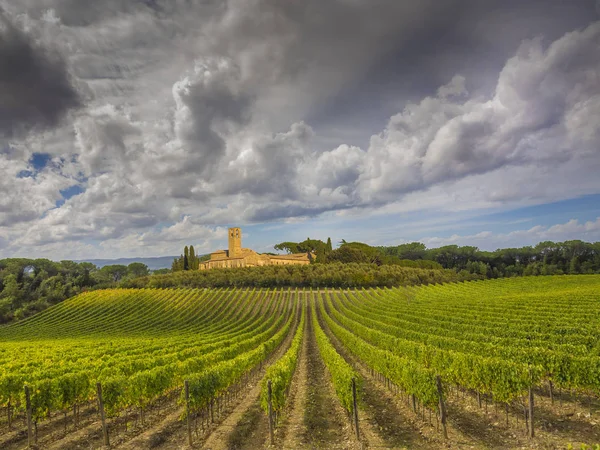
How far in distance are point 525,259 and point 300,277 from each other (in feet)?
348

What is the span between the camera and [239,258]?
416 feet

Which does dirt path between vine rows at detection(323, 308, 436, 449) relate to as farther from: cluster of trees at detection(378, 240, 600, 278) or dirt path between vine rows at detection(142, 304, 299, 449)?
cluster of trees at detection(378, 240, 600, 278)

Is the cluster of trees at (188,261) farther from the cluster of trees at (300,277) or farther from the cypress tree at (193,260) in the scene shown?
the cluster of trees at (300,277)

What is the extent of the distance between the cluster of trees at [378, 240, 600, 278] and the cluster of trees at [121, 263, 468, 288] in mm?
32175

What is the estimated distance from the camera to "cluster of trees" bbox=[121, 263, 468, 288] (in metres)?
93.2

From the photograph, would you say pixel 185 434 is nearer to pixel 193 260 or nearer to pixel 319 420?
pixel 319 420

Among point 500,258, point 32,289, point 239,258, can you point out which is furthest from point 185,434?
point 500,258

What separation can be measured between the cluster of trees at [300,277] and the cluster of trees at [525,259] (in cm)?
3217

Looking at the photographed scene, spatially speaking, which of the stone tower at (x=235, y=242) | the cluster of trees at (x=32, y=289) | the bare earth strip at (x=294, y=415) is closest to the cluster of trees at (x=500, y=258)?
the stone tower at (x=235, y=242)

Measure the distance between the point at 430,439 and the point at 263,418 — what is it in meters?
7.64

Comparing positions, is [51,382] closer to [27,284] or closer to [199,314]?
[199,314]

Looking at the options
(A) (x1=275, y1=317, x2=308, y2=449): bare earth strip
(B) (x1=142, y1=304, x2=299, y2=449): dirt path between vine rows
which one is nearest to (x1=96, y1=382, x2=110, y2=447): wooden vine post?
(B) (x1=142, y1=304, x2=299, y2=449): dirt path between vine rows

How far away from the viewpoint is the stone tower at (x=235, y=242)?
134500 mm

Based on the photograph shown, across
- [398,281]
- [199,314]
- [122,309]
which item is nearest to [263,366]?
→ [199,314]
